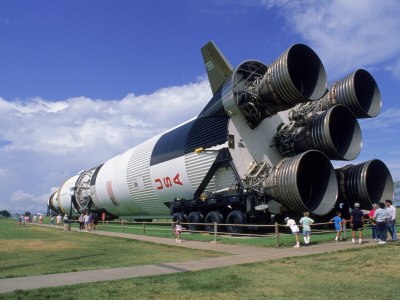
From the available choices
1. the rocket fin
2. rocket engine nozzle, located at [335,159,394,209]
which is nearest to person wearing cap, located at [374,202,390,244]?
rocket engine nozzle, located at [335,159,394,209]

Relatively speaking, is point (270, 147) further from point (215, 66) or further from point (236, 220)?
point (215, 66)

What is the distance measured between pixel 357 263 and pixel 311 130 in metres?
11.0

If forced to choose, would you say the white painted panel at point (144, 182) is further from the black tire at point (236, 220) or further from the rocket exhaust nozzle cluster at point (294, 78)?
the rocket exhaust nozzle cluster at point (294, 78)

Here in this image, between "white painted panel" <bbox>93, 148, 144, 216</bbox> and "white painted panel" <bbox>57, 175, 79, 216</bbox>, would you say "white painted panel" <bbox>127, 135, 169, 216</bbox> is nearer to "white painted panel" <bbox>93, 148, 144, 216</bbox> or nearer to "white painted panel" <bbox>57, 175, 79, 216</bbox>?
"white painted panel" <bbox>93, 148, 144, 216</bbox>

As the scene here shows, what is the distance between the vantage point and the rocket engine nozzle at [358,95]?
61.6 feet

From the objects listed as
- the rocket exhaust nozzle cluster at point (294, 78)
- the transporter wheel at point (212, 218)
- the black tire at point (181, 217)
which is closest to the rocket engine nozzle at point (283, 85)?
the rocket exhaust nozzle cluster at point (294, 78)

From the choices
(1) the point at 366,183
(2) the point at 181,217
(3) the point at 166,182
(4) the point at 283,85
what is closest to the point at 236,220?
(2) the point at 181,217

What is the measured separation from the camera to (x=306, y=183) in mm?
17625

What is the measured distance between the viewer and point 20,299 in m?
5.26

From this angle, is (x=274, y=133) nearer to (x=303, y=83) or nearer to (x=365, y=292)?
(x=303, y=83)

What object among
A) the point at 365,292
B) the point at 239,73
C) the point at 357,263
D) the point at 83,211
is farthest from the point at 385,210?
the point at 83,211

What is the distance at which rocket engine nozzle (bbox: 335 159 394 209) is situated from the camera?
1800 centimetres

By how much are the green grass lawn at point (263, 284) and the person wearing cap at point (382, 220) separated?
3442 mm

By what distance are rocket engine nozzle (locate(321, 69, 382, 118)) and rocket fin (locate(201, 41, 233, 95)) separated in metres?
6.13
